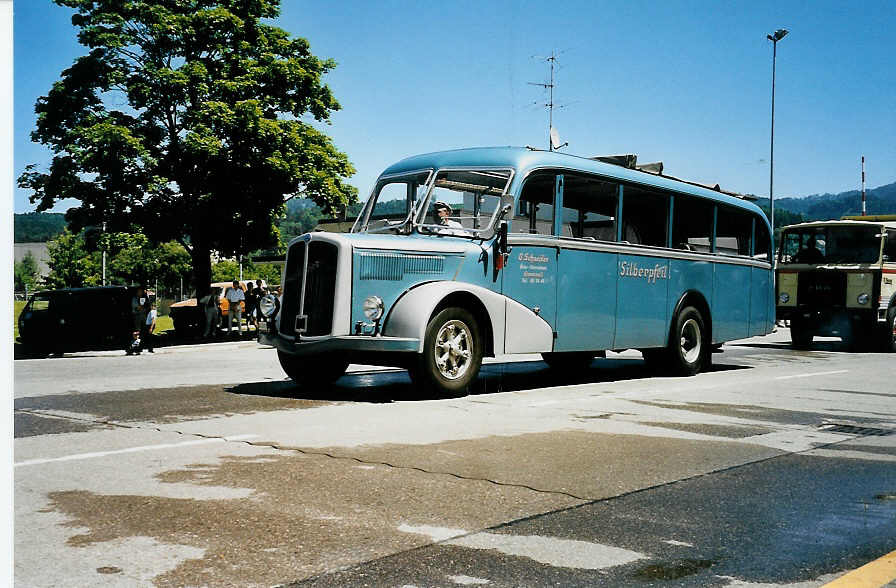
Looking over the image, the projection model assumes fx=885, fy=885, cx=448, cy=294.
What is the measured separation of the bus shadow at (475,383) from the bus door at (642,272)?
0.75 meters

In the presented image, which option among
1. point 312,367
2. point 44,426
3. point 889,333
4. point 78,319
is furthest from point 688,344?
point 78,319

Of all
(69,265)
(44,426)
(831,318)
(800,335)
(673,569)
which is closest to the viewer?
(673,569)

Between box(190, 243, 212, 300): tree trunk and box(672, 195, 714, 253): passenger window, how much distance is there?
1615 centimetres

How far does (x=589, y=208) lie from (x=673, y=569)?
8231 millimetres

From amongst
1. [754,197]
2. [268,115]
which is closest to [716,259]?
[754,197]

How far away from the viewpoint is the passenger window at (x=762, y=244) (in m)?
15.4

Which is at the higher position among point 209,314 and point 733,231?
point 733,231

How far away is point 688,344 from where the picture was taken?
13633 mm

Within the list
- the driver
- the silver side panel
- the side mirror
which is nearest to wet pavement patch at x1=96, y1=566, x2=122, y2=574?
the silver side panel

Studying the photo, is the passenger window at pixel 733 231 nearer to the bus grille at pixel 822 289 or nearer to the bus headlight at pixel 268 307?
the bus headlight at pixel 268 307

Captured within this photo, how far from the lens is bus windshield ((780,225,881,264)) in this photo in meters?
21.5

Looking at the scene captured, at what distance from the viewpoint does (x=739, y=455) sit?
21.5ft

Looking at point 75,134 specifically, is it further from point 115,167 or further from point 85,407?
point 85,407

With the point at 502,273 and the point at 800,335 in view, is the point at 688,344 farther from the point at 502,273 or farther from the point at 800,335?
the point at 800,335
